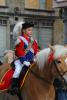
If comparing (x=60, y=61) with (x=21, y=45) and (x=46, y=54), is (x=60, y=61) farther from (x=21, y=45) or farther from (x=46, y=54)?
(x=21, y=45)

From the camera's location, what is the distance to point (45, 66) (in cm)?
873

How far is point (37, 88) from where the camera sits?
8.88 metres

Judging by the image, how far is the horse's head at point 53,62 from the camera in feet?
27.2

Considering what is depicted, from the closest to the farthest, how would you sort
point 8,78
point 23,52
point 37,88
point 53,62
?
point 53,62
point 37,88
point 23,52
point 8,78

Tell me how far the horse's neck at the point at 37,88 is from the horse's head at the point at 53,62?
0.59ft

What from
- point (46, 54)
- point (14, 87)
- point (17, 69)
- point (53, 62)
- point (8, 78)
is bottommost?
point (14, 87)

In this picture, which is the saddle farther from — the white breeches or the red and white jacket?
Answer: the red and white jacket

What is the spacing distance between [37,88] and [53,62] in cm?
70

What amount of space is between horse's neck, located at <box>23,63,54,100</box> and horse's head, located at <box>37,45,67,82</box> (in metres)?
0.18

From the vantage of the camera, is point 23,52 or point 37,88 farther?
point 23,52

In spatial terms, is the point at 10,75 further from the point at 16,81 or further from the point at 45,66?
the point at 45,66

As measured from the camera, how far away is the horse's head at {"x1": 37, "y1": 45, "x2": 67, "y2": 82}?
8.29 metres

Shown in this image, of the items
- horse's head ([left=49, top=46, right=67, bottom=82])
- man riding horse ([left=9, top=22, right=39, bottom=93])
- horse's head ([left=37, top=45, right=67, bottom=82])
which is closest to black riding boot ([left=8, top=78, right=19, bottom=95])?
man riding horse ([left=9, top=22, right=39, bottom=93])

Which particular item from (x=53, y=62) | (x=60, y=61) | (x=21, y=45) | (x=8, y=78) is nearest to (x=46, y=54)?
(x=53, y=62)
